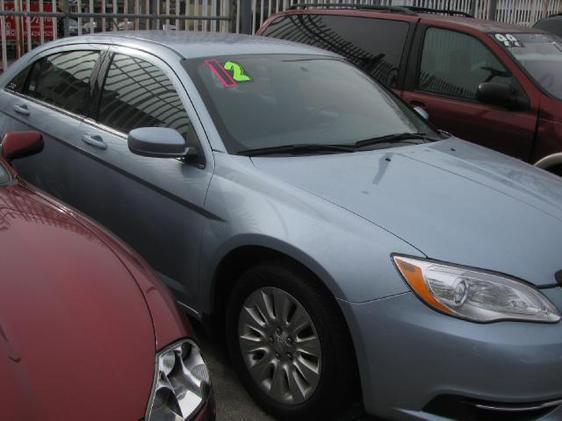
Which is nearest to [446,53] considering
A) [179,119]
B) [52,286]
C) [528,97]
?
[528,97]

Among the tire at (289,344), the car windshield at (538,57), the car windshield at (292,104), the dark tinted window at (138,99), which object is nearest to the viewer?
the tire at (289,344)

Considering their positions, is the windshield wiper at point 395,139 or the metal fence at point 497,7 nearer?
the windshield wiper at point 395,139

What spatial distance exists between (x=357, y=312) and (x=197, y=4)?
7.28m

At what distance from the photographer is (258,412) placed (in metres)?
2.92

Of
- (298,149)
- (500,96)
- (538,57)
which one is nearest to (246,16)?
(538,57)

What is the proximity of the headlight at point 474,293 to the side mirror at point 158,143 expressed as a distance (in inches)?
48.0

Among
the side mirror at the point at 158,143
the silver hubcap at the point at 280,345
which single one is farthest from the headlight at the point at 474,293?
the side mirror at the point at 158,143

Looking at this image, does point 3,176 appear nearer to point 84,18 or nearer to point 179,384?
point 179,384

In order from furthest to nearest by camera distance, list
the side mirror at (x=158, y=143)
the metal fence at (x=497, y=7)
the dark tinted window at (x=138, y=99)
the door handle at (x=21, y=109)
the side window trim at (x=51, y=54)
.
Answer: the metal fence at (x=497, y=7) < the door handle at (x=21, y=109) < the side window trim at (x=51, y=54) < the dark tinted window at (x=138, y=99) < the side mirror at (x=158, y=143)

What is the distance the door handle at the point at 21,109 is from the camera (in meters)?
4.37

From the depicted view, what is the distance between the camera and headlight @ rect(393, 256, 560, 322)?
232 cm

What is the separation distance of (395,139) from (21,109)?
99.5 inches

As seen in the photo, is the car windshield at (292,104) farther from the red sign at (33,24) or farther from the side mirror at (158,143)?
the red sign at (33,24)

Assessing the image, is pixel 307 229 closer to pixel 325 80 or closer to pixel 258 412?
pixel 258 412
